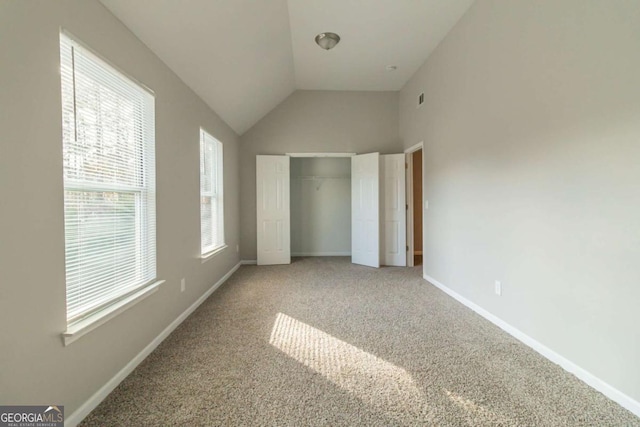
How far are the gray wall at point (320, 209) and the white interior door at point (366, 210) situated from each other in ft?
2.74

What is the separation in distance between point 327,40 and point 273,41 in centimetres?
68

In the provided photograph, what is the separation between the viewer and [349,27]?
11.1 ft

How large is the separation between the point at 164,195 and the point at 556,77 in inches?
124

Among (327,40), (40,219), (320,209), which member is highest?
(327,40)

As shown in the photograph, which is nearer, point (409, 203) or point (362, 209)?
point (409, 203)

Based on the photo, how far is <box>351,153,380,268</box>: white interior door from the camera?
5012 millimetres

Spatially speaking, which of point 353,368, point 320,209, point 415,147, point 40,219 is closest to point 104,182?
point 40,219

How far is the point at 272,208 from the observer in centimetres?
527

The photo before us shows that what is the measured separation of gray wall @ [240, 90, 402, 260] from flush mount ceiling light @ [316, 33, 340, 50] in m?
1.75

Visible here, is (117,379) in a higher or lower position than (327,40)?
lower

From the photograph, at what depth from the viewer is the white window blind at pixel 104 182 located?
1.52m

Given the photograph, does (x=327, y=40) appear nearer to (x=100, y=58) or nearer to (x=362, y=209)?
(x=100, y=58)

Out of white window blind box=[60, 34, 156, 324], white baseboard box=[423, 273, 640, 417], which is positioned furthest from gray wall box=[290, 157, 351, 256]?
white window blind box=[60, 34, 156, 324]

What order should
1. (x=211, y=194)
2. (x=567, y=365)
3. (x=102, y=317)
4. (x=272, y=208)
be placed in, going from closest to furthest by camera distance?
(x=102, y=317) → (x=567, y=365) → (x=211, y=194) → (x=272, y=208)
